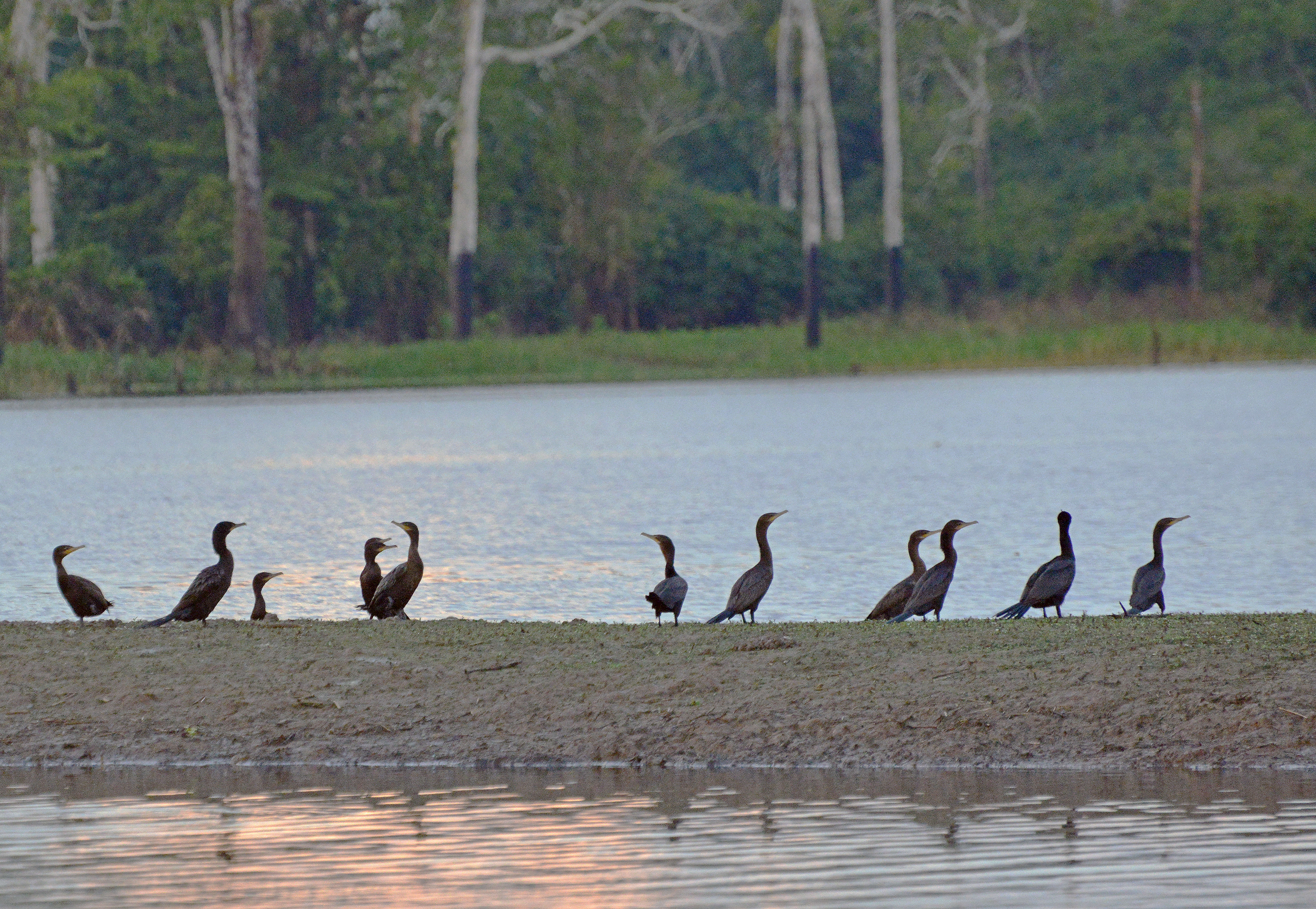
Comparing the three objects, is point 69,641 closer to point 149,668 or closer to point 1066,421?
point 149,668

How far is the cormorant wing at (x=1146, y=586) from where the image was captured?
11.9 meters

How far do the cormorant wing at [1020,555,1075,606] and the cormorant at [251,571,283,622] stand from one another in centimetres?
403

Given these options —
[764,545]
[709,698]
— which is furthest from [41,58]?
[709,698]

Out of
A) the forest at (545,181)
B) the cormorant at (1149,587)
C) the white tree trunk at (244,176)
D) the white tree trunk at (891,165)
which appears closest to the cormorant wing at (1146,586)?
the cormorant at (1149,587)

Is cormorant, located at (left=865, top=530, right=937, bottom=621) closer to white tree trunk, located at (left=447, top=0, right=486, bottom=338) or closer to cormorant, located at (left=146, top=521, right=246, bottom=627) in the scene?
cormorant, located at (left=146, top=521, right=246, bottom=627)

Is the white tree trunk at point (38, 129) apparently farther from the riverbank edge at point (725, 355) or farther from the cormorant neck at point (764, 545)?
the cormorant neck at point (764, 545)

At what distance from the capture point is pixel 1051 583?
1170 cm

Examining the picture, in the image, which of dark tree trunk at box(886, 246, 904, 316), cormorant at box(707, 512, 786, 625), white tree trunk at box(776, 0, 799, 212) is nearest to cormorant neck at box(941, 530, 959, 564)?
cormorant at box(707, 512, 786, 625)

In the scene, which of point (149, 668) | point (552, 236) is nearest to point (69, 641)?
point (149, 668)

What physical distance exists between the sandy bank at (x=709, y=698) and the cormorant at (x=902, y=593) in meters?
0.68

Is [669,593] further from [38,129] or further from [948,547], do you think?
[38,129]

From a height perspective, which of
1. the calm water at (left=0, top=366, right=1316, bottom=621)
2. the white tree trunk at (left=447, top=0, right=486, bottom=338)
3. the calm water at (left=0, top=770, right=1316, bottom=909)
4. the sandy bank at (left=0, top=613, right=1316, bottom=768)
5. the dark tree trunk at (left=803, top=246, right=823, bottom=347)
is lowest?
the calm water at (left=0, top=366, right=1316, bottom=621)

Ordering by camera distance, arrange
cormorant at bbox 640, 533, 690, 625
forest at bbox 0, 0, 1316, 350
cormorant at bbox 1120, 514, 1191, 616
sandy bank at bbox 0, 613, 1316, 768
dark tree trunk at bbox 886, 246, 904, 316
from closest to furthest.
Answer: sandy bank at bbox 0, 613, 1316, 768 < cormorant at bbox 640, 533, 690, 625 < cormorant at bbox 1120, 514, 1191, 616 < forest at bbox 0, 0, 1316, 350 < dark tree trunk at bbox 886, 246, 904, 316

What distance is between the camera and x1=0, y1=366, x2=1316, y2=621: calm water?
15672mm
